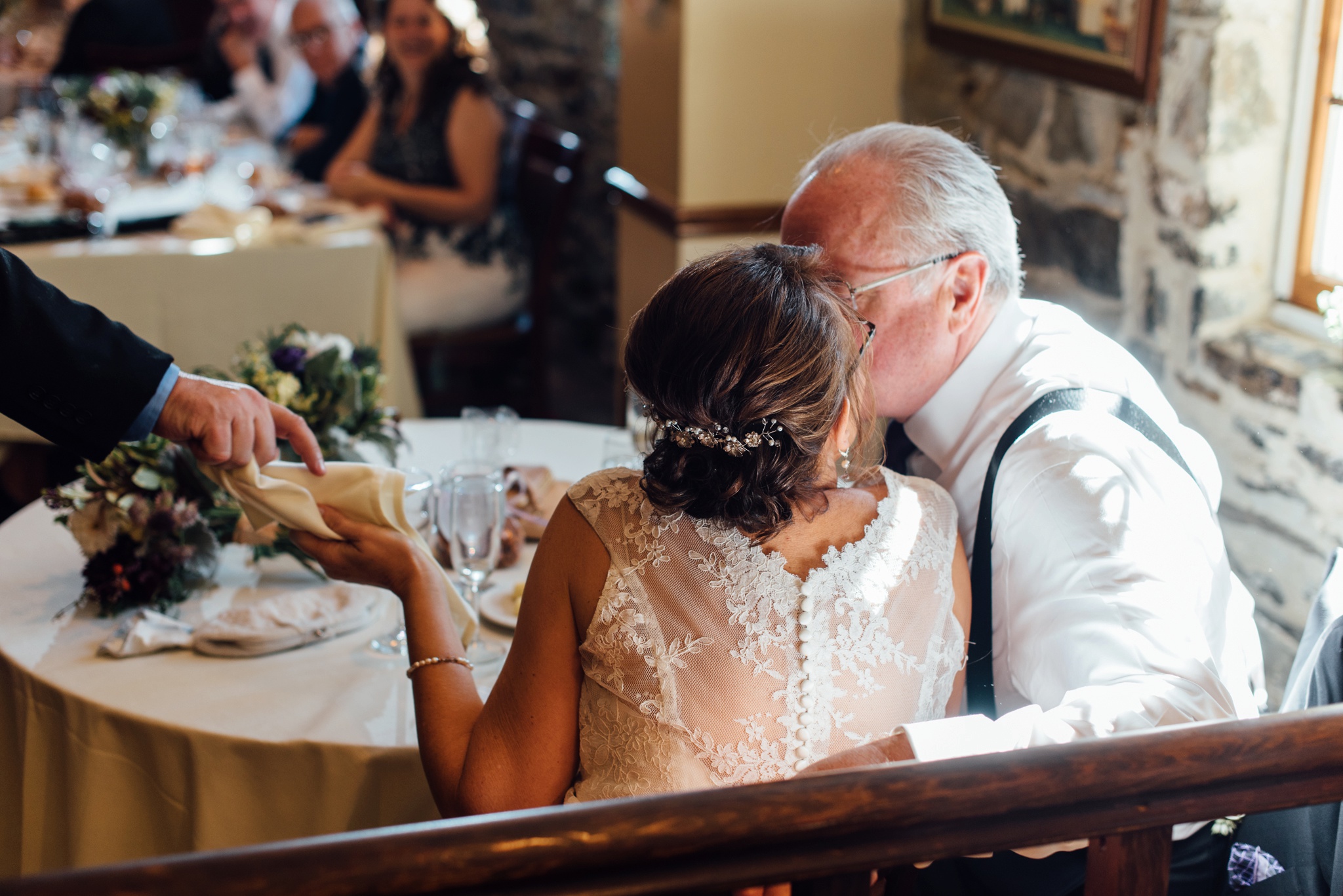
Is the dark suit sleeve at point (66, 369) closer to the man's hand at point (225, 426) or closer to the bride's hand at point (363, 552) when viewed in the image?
the man's hand at point (225, 426)

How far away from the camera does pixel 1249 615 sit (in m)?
1.60

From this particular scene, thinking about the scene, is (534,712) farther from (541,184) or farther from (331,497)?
(541,184)

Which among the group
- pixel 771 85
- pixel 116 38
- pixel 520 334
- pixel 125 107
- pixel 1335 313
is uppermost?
pixel 116 38

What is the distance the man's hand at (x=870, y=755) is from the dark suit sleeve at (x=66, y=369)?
0.98 meters

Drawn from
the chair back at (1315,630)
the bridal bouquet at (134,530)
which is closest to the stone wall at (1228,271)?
the chair back at (1315,630)

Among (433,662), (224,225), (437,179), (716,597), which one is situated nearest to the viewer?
(716,597)

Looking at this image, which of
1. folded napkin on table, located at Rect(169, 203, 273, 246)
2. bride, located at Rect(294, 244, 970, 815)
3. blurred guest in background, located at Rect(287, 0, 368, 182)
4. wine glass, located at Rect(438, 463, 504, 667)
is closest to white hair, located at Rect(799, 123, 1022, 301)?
bride, located at Rect(294, 244, 970, 815)

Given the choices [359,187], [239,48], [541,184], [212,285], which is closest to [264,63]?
[239,48]

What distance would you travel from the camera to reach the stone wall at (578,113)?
568cm

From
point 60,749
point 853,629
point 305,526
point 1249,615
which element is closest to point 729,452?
point 853,629

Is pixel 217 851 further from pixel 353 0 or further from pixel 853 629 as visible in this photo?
pixel 353 0

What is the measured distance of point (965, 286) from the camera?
5.44 ft

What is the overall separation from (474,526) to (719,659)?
0.48 m

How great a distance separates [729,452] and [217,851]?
67cm
